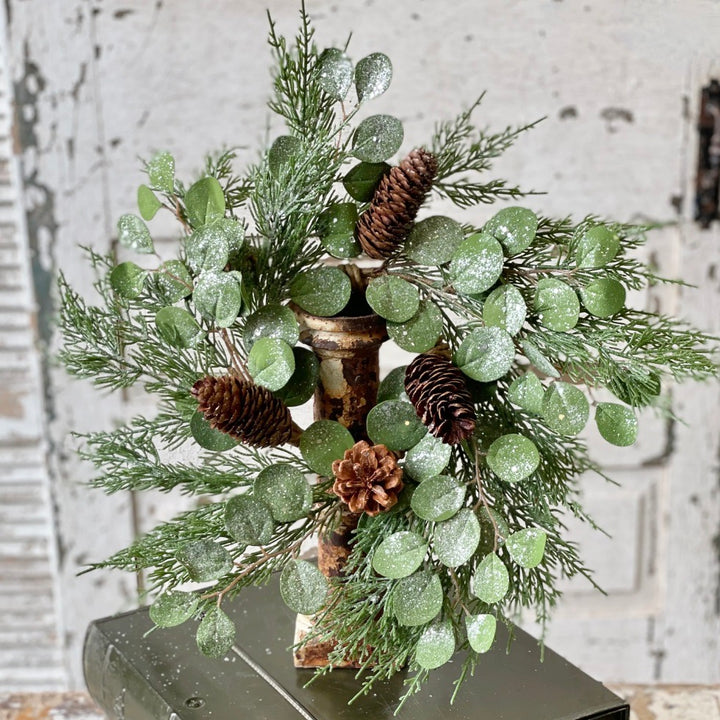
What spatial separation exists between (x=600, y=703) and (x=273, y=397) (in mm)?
297

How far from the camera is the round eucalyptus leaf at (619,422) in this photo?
22.6 inches

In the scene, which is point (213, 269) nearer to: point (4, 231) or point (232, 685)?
point (232, 685)

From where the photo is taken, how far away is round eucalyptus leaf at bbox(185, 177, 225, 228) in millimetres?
613

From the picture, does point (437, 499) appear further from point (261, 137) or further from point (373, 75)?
point (261, 137)

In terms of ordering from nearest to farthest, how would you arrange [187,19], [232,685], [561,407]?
1. [561,407]
2. [232,685]
3. [187,19]

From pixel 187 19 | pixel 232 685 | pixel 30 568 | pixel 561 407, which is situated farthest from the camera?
pixel 30 568

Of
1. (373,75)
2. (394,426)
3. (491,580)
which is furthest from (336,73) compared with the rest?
(491,580)

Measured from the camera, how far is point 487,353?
1.92ft

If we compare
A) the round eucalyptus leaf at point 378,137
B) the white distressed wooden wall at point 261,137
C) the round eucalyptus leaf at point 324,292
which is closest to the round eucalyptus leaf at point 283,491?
the round eucalyptus leaf at point 324,292

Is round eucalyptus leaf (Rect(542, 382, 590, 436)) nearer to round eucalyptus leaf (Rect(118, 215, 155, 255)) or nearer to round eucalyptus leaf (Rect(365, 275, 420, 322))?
round eucalyptus leaf (Rect(365, 275, 420, 322))

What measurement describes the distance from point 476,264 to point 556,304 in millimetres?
54

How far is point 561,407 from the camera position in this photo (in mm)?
568

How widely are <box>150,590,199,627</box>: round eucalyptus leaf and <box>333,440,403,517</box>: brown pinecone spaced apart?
0.36ft

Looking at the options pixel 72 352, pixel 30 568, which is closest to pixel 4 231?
pixel 30 568
